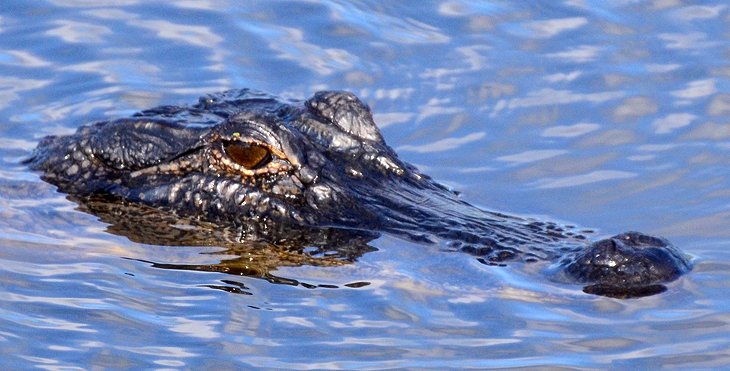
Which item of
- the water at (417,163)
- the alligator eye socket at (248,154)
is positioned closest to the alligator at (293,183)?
the alligator eye socket at (248,154)

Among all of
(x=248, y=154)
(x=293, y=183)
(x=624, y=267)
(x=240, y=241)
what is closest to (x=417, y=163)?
(x=293, y=183)

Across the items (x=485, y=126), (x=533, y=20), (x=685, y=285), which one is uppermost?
(x=533, y=20)

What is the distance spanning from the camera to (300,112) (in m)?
8.77

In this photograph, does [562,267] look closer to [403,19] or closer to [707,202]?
[707,202]

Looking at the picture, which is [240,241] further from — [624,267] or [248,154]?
[624,267]

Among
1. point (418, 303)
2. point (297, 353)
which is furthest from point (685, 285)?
point (297, 353)

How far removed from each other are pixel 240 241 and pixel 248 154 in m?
0.51

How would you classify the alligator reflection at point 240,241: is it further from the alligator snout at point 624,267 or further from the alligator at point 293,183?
the alligator snout at point 624,267

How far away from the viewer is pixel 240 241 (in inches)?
320

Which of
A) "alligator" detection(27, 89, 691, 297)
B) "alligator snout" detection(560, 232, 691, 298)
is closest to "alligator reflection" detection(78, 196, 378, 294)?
"alligator" detection(27, 89, 691, 297)

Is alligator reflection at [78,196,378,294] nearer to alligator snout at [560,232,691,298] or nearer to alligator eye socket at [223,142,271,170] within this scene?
alligator eye socket at [223,142,271,170]

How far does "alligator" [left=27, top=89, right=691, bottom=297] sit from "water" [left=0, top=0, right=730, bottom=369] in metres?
0.23

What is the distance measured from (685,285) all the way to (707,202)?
7.09 ft

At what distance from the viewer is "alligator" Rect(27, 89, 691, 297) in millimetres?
8047
